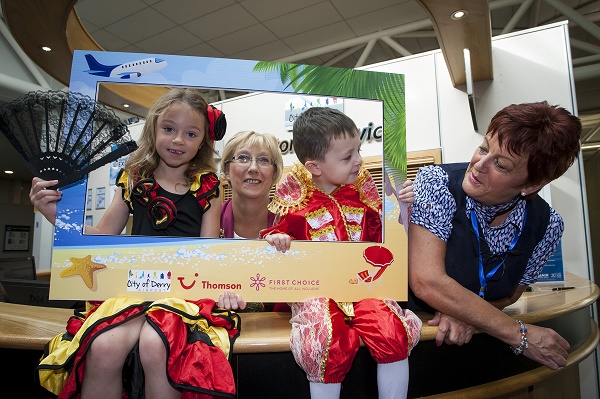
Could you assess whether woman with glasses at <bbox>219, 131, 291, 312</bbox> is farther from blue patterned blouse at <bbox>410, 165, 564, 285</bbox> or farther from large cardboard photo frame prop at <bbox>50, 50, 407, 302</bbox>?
blue patterned blouse at <bbox>410, 165, 564, 285</bbox>

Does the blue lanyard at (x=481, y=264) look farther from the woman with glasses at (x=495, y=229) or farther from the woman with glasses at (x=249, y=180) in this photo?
the woman with glasses at (x=249, y=180)

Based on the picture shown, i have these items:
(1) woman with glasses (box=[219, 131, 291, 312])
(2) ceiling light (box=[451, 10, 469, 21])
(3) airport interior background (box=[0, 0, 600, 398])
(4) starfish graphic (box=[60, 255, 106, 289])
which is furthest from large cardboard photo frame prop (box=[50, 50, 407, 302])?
(3) airport interior background (box=[0, 0, 600, 398])

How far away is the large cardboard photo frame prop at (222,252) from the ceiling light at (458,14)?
3.14ft

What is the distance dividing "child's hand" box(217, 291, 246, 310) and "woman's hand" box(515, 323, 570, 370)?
3.17ft

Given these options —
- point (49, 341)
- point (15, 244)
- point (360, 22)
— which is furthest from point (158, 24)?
point (15, 244)

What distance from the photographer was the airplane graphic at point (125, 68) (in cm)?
121

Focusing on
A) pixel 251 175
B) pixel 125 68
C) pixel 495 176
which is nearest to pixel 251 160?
pixel 251 175

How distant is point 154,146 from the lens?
133cm

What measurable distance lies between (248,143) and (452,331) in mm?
938

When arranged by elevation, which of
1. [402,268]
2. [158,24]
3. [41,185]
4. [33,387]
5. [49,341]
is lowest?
[33,387]

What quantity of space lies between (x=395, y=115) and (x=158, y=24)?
4927mm

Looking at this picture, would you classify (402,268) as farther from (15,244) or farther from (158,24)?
(15,244)

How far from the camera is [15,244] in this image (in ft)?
31.1

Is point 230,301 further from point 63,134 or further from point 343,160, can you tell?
point 63,134
